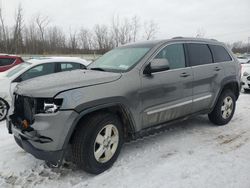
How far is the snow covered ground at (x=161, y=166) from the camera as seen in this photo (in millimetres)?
3035

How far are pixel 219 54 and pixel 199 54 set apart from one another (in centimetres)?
73

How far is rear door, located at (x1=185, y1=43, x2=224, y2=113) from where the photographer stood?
4457 mm

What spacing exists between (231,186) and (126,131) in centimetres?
153

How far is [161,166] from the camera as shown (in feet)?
11.3

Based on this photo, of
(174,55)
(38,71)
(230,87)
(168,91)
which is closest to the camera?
(168,91)

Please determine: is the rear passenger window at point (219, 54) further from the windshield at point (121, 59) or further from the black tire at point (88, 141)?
the black tire at point (88, 141)

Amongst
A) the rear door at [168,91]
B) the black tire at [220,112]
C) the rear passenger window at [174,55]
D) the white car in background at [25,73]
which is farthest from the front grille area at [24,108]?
the black tire at [220,112]

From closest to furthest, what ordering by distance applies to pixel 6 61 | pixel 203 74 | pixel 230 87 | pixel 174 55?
pixel 174 55 < pixel 203 74 < pixel 230 87 < pixel 6 61

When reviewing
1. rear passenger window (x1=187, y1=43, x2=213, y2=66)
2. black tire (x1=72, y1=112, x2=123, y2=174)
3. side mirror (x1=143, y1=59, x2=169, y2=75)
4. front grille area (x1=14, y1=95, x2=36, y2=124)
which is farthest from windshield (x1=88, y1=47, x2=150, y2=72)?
front grille area (x1=14, y1=95, x2=36, y2=124)

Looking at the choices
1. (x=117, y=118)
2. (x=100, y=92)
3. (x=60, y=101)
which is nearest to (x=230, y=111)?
(x=117, y=118)

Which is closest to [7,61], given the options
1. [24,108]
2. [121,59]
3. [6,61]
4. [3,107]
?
[6,61]

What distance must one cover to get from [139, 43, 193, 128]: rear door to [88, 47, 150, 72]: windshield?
29cm

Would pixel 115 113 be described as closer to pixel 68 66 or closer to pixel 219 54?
pixel 219 54

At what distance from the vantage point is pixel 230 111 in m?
5.36
